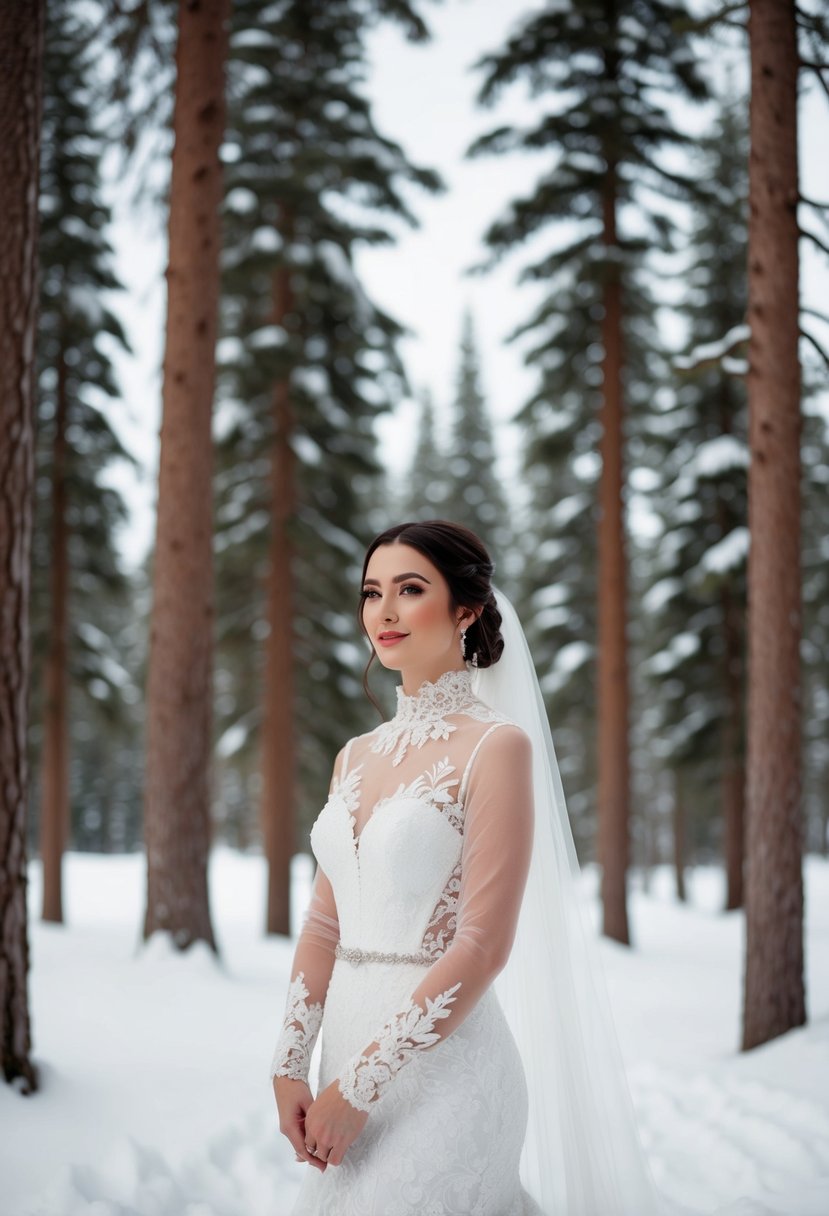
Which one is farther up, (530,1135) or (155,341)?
(155,341)

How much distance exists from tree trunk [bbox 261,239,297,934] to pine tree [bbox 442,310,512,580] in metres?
11.2

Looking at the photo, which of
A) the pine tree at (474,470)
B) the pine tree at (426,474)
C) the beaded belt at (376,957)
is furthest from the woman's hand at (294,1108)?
the pine tree at (426,474)

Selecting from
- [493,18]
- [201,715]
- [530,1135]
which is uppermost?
[493,18]

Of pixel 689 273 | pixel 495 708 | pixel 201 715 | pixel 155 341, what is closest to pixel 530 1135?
pixel 495 708

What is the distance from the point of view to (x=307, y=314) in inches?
522

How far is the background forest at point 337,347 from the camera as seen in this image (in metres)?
8.01

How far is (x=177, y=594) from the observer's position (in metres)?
7.94

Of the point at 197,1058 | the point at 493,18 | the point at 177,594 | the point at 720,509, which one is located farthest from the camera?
the point at 720,509

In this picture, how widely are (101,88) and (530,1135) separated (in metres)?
8.48

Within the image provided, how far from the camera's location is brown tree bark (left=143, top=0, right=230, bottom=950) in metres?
7.85

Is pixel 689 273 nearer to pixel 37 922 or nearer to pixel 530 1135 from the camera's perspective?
pixel 37 922

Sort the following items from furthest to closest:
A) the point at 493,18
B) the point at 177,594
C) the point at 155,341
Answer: the point at 493,18, the point at 155,341, the point at 177,594

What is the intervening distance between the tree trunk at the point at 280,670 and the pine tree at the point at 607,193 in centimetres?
370

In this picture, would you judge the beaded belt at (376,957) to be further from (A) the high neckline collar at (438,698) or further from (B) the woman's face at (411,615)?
(B) the woman's face at (411,615)
